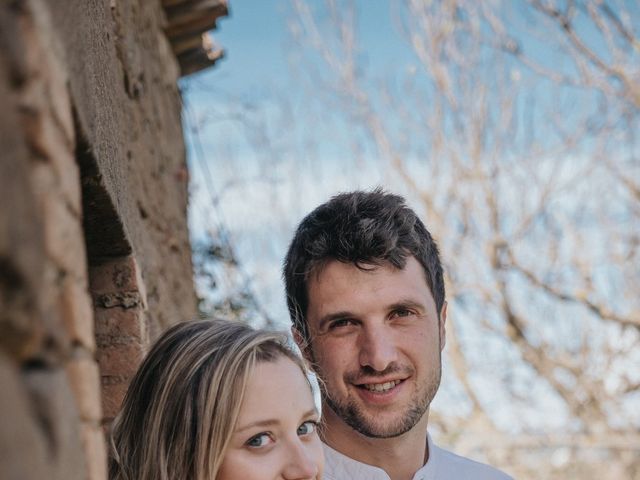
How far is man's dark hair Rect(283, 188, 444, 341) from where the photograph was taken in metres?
2.76

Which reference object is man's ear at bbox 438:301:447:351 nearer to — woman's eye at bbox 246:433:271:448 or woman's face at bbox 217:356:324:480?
woman's face at bbox 217:356:324:480

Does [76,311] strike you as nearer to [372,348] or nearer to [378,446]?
[372,348]

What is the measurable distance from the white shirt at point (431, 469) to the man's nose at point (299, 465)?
69 cm

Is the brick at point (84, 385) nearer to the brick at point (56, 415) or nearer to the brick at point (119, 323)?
the brick at point (56, 415)

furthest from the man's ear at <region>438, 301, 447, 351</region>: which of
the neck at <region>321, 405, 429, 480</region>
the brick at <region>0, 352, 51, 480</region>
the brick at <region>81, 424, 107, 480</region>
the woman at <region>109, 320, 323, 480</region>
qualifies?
the brick at <region>0, 352, 51, 480</region>

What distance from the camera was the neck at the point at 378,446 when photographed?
108 inches

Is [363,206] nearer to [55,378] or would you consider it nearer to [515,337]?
[55,378]

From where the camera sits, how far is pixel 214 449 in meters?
2.02

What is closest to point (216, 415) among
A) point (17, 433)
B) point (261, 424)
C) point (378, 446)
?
point (261, 424)

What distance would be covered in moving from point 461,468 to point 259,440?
1146mm

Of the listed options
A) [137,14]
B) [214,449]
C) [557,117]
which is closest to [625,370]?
[557,117]

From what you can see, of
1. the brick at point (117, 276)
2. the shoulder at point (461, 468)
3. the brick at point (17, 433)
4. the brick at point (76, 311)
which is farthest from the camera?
the shoulder at point (461, 468)

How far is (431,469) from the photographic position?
9.37 ft

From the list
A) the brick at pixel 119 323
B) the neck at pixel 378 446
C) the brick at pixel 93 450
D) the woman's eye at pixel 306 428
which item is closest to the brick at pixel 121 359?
the brick at pixel 119 323
